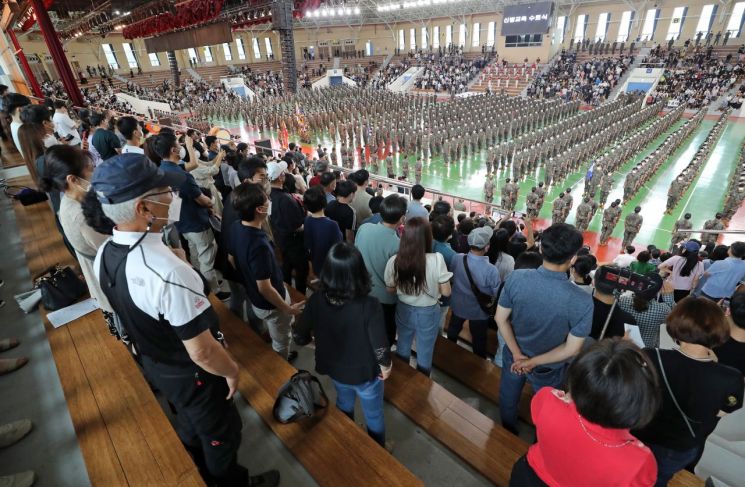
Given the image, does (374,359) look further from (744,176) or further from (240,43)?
(240,43)

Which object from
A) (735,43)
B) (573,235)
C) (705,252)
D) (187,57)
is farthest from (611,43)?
(187,57)

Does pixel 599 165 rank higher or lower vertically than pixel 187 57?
lower

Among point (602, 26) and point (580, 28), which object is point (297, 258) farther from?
point (580, 28)

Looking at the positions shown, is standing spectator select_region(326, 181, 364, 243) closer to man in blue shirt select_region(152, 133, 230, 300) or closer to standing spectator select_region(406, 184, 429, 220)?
standing spectator select_region(406, 184, 429, 220)

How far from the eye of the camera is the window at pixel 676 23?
23.1 m

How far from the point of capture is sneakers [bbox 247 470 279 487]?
1.78 m

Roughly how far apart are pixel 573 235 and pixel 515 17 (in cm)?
3057

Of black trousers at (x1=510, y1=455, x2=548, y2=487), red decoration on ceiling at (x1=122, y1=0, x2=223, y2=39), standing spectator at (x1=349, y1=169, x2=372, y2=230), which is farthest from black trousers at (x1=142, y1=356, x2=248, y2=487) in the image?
red decoration on ceiling at (x1=122, y1=0, x2=223, y2=39)

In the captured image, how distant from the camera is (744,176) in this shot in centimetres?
840

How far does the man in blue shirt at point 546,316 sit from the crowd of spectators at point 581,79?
74.0 ft

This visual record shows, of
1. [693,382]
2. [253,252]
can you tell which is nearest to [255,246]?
[253,252]

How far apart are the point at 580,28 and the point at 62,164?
33912 millimetres

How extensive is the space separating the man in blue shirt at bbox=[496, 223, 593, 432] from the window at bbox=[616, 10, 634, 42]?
105ft

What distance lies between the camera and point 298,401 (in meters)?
1.91
